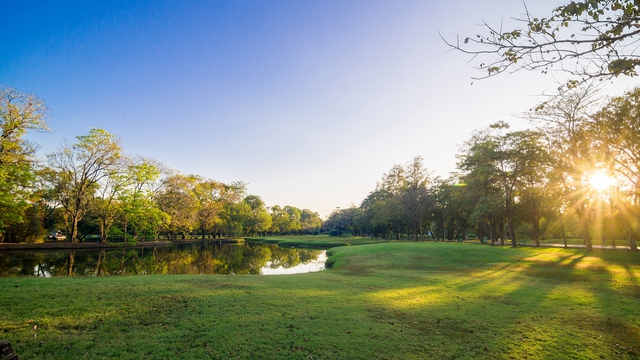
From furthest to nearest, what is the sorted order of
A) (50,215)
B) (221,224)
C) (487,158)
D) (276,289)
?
(221,224) → (50,215) → (487,158) → (276,289)

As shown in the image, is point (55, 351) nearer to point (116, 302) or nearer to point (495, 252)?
point (116, 302)

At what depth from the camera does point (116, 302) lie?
29.0ft

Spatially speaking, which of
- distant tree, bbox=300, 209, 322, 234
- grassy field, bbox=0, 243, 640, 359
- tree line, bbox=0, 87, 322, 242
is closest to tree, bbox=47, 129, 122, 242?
tree line, bbox=0, 87, 322, 242

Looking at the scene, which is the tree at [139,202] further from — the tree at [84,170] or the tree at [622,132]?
the tree at [622,132]

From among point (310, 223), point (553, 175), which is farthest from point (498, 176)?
point (310, 223)

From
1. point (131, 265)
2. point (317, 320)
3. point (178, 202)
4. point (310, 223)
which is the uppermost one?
point (178, 202)

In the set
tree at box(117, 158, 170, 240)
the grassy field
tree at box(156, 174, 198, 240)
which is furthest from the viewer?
tree at box(156, 174, 198, 240)

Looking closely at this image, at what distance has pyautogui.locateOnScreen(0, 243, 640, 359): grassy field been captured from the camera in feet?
20.4

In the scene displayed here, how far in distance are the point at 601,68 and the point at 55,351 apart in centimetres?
1217

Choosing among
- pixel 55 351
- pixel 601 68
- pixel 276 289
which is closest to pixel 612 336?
pixel 601 68

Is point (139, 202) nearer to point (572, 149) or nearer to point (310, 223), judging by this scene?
point (572, 149)

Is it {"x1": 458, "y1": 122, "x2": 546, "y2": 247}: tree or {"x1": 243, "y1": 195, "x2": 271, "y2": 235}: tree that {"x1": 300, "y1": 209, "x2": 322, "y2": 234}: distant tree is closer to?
{"x1": 243, "y1": 195, "x2": 271, "y2": 235}: tree

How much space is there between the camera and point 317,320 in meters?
8.06

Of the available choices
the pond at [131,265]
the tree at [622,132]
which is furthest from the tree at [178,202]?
the tree at [622,132]
